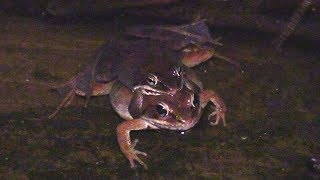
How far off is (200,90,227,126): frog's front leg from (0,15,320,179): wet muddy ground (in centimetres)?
5

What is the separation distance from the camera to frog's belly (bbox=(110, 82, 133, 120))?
2.62 metres

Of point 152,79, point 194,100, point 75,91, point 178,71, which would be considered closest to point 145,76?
point 152,79

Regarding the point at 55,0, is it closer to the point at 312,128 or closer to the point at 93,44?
the point at 93,44

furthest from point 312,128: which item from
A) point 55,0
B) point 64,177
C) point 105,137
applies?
point 55,0

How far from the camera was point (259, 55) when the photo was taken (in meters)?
3.09

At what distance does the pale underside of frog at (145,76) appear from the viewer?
2.47m

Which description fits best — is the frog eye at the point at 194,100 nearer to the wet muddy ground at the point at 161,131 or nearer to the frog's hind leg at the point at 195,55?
the wet muddy ground at the point at 161,131

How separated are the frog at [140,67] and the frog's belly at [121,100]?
54mm

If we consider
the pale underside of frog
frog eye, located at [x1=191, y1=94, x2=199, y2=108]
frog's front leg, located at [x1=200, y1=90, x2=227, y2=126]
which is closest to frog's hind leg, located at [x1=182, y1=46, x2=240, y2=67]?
the pale underside of frog

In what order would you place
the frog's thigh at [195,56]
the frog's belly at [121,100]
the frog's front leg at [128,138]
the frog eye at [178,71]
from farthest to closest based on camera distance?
1. the frog's thigh at [195,56]
2. the frog's belly at [121,100]
3. the frog eye at [178,71]
4. the frog's front leg at [128,138]

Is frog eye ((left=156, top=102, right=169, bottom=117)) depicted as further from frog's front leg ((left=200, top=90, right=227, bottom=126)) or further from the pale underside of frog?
frog's front leg ((left=200, top=90, right=227, bottom=126))

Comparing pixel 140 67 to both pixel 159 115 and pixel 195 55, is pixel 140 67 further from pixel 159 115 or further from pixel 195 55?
pixel 195 55

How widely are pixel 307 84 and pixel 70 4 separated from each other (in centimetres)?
156

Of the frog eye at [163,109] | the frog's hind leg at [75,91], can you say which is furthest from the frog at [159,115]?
the frog's hind leg at [75,91]
